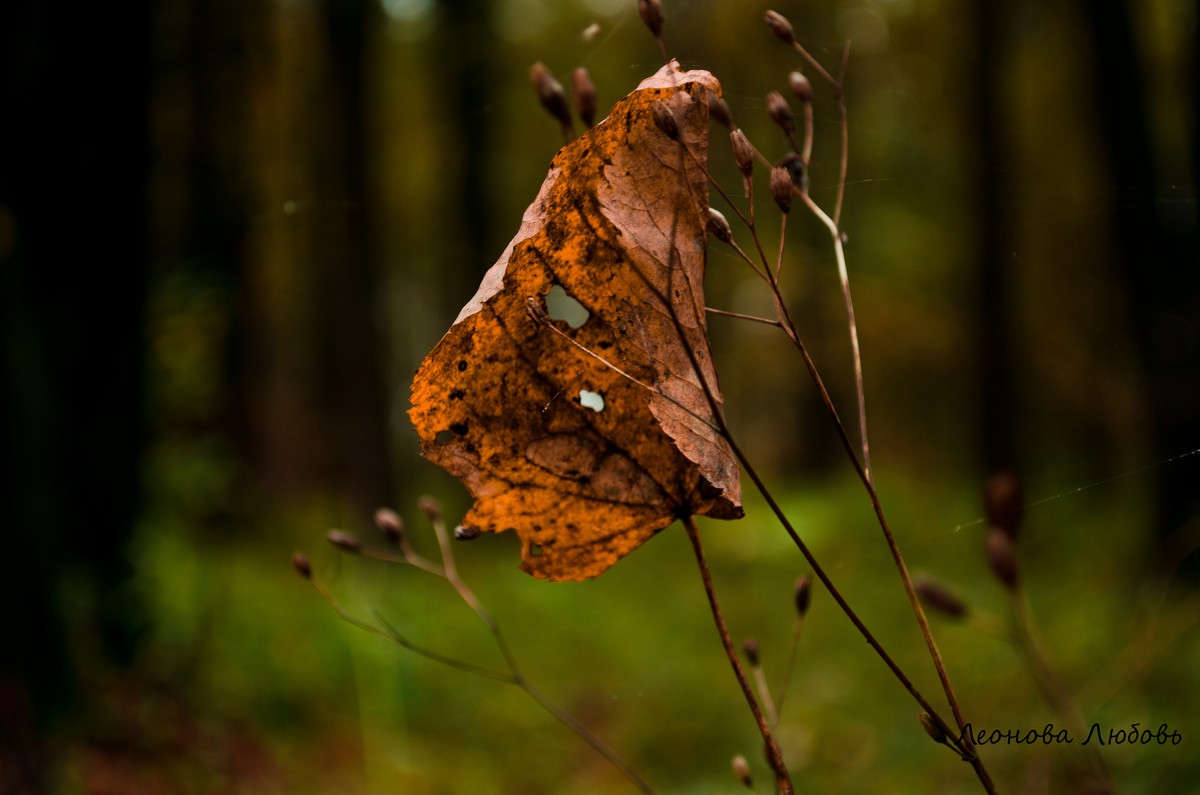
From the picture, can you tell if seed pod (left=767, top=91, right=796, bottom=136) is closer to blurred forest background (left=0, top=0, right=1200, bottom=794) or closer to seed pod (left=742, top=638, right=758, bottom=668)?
blurred forest background (left=0, top=0, right=1200, bottom=794)

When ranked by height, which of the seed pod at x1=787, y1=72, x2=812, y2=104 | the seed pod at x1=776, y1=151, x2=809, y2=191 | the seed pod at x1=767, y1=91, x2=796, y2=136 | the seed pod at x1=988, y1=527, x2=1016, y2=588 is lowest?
the seed pod at x1=988, y1=527, x2=1016, y2=588

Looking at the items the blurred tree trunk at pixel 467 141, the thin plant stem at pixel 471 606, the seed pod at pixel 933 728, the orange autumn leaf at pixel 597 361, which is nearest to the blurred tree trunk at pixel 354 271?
the blurred tree trunk at pixel 467 141

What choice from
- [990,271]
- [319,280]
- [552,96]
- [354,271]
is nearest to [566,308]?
[552,96]

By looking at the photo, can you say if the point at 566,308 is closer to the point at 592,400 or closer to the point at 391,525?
the point at 592,400

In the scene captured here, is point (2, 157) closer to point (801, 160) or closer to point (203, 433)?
point (203, 433)

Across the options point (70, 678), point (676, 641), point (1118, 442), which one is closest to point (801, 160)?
point (70, 678)

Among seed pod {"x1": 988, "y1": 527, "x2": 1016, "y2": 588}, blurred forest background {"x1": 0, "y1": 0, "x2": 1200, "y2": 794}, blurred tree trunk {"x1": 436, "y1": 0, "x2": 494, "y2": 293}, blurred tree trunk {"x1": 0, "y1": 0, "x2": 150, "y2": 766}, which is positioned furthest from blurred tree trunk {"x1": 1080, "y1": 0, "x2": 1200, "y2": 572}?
blurred tree trunk {"x1": 436, "y1": 0, "x2": 494, "y2": 293}
